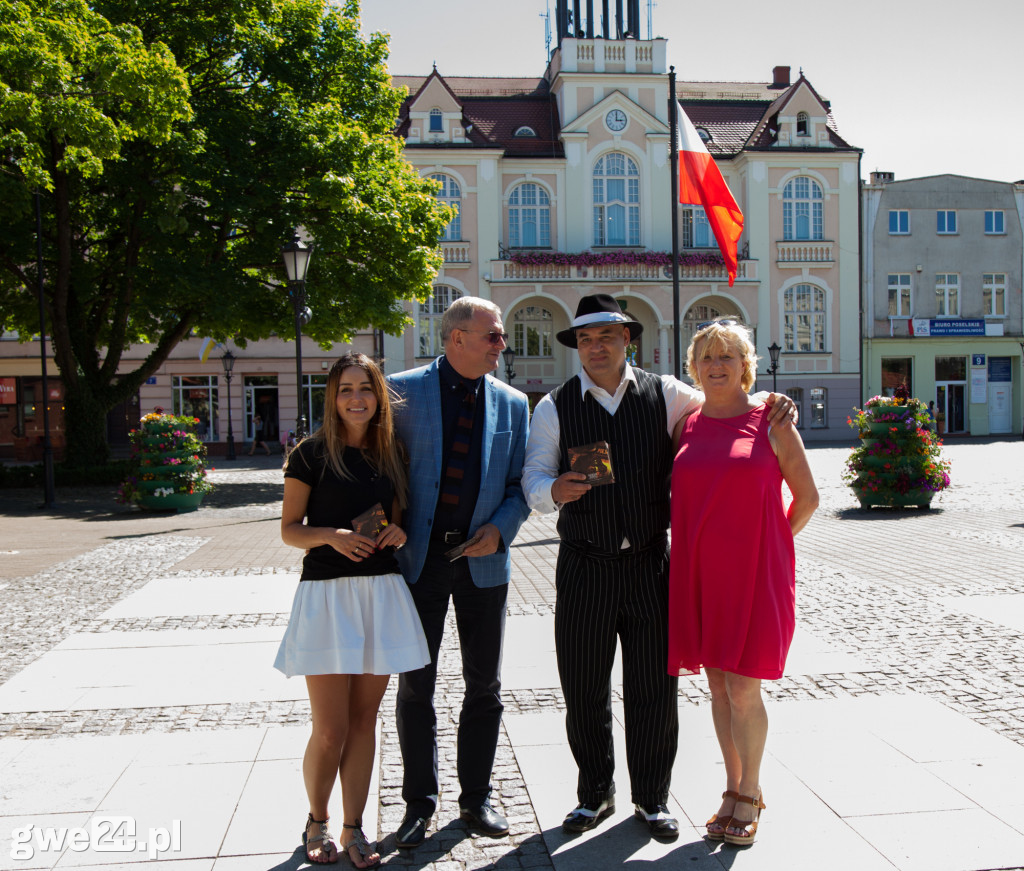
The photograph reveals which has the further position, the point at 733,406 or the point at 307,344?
the point at 307,344

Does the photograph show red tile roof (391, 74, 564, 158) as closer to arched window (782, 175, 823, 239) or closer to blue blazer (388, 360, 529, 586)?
arched window (782, 175, 823, 239)

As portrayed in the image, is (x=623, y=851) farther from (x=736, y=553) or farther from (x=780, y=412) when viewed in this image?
(x=780, y=412)

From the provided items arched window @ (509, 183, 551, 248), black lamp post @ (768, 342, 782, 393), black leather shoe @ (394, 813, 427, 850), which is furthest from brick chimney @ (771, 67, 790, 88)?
black leather shoe @ (394, 813, 427, 850)

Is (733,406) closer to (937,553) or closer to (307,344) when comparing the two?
(937,553)

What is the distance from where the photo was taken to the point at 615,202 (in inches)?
1534

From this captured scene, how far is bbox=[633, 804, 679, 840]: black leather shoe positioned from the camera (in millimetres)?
3406

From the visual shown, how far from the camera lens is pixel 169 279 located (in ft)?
59.1

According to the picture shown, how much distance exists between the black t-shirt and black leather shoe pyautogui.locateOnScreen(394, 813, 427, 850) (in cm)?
96

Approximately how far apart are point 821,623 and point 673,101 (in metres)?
8.95

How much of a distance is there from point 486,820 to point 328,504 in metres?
1.37

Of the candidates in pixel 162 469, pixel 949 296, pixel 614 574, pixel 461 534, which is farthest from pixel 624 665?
pixel 949 296

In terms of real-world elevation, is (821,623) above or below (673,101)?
below

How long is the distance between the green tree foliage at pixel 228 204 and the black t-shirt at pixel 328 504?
46.9ft

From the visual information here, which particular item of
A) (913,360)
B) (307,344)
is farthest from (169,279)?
(913,360)
